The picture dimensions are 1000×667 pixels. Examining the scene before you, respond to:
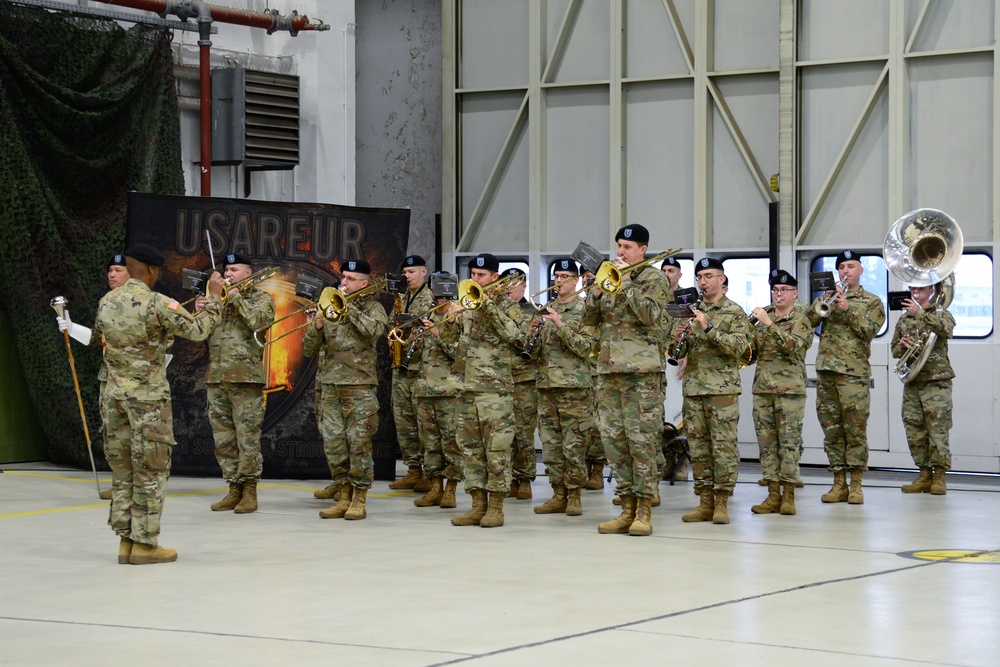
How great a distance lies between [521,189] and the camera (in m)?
17.2

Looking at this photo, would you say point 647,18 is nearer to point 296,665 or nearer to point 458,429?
point 458,429

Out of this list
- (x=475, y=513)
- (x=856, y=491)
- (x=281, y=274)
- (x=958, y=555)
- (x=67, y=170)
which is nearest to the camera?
(x=958, y=555)

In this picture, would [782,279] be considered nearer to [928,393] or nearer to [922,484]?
[928,393]

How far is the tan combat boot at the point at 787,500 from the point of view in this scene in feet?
35.0

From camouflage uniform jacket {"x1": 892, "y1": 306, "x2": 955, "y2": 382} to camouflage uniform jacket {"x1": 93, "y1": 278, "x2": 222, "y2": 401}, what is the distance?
6733 mm

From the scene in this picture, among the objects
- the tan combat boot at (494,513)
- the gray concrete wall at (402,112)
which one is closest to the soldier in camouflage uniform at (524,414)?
the tan combat boot at (494,513)

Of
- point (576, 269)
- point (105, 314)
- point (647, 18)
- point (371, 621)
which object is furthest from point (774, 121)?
point (371, 621)

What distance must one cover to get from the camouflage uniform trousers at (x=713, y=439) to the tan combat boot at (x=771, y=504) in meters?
0.67

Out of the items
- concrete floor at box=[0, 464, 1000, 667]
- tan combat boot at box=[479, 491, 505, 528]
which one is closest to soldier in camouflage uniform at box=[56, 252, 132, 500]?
concrete floor at box=[0, 464, 1000, 667]

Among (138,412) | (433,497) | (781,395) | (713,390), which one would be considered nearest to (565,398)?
(433,497)

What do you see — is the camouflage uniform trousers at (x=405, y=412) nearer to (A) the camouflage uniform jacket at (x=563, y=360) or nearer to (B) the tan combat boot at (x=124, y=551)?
(A) the camouflage uniform jacket at (x=563, y=360)

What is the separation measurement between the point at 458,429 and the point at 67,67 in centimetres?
620

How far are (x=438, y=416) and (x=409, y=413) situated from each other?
0.90 metres

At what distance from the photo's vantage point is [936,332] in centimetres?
1215
